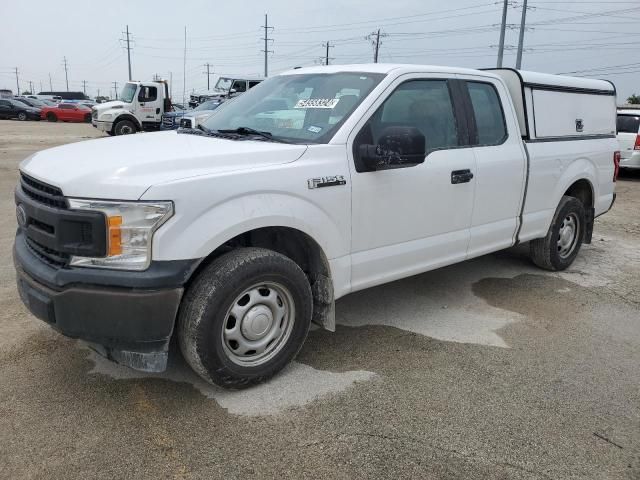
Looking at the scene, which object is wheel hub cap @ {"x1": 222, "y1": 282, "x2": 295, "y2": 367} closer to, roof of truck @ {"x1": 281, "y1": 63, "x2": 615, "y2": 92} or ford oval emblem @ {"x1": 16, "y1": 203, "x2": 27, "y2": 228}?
ford oval emblem @ {"x1": 16, "y1": 203, "x2": 27, "y2": 228}

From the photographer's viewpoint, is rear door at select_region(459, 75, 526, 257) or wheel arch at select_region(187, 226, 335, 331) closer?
wheel arch at select_region(187, 226, 335, 331)

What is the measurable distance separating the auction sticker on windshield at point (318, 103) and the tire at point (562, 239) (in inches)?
113

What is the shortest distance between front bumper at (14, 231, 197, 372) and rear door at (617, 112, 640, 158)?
13.0 meters

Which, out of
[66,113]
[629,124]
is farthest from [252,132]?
[66,113]

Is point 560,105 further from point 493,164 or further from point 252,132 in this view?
point 252,132

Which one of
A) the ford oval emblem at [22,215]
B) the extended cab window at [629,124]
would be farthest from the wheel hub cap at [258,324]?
the extended cab window at [629,124]

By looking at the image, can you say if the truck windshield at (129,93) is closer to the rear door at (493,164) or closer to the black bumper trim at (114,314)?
the rear door at (493,164)

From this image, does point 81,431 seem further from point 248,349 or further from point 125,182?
point 125,182

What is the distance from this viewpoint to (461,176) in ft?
13.5

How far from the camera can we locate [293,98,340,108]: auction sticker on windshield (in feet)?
12.2

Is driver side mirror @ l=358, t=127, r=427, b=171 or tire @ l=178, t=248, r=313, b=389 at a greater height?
driver side mirror @ l=358, t=127, r=427, b=171

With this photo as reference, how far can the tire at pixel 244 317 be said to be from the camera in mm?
2920

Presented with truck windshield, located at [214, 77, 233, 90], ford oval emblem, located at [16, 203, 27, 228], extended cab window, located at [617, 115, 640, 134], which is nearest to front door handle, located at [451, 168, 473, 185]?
ford oval emblem, located at [16, 203, 27, 228]

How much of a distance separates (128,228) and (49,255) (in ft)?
1.86
